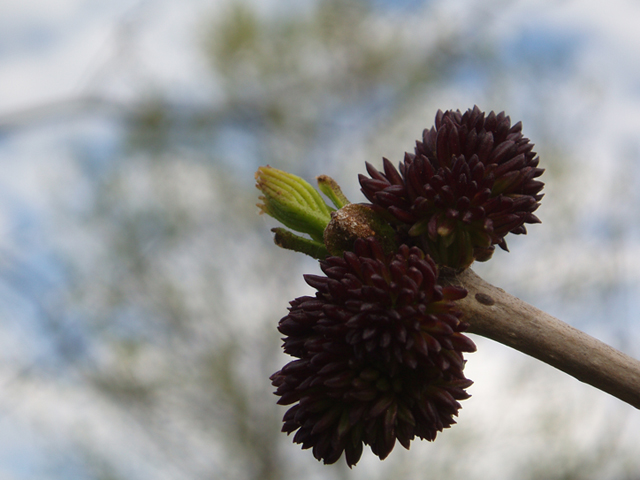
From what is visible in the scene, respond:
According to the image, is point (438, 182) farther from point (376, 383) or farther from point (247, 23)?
point (247, 23)

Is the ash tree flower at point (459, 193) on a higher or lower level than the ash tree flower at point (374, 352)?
higher

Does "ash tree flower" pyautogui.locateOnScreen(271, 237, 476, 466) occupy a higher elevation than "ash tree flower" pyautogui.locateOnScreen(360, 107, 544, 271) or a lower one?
lower

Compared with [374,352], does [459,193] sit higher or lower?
higher

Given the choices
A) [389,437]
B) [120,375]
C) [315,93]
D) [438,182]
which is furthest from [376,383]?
[315,93]
